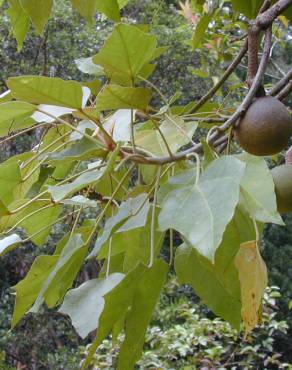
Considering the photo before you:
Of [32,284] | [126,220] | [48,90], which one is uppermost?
[48,90]

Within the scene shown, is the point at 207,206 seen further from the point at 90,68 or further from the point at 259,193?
the point at 90,68

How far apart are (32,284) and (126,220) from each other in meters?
0.18

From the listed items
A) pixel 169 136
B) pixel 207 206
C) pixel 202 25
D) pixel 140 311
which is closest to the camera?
pixel 207 206

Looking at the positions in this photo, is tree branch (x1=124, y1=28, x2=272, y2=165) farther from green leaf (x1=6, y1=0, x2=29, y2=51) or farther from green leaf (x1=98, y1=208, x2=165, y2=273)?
green leaf (x1=6, y1=0, x2=29, y2=51)

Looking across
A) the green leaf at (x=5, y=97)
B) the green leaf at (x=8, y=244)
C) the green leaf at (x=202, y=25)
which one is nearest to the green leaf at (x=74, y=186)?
the green leaf at (x=8, y=244)

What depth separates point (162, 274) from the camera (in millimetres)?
601

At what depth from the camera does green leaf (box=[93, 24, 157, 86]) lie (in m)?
0.59

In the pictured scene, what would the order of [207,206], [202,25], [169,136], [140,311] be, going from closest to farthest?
[207,206] < [140,311] < [169,136] < [202,25]

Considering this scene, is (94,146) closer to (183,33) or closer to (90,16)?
(90,16)

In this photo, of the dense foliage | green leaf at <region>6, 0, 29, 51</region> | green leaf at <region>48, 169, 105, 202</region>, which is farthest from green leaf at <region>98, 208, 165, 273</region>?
green leaf at <region>6, 0, 29, 51</region>

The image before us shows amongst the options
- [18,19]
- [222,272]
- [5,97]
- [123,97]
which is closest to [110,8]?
[18,19]

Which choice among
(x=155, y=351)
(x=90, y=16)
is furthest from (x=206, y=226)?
(x=155, y=351)

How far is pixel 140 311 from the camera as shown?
59 cm

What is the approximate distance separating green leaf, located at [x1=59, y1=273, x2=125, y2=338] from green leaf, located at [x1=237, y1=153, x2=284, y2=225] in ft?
0.41
